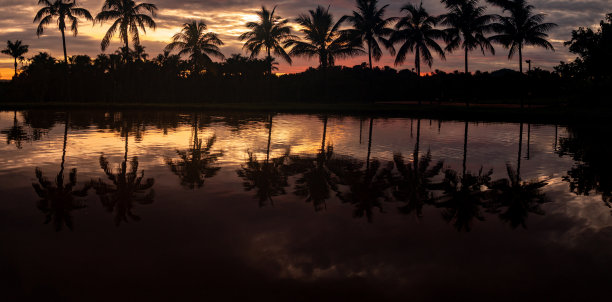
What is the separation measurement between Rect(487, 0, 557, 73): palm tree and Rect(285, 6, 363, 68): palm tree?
13234mm

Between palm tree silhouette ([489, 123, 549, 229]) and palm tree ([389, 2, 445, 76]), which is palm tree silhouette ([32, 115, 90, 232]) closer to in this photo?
palm tree silhouette ([489, 123, 549, 229])

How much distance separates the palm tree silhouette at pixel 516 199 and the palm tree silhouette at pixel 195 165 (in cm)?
512

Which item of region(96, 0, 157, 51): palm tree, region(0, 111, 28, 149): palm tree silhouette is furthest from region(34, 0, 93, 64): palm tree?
region(0, 111, 28, 149): palm tree silhouette

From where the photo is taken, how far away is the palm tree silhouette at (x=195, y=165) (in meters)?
8.24

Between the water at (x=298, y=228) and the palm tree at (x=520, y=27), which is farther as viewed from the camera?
the palm tree at (x=520, y=27)

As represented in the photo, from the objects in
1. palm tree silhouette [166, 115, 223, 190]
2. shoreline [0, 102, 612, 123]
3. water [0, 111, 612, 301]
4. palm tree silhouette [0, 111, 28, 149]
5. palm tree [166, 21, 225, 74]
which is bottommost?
water [0, 111, 612, 301]

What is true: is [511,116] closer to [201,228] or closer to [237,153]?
[237,153]

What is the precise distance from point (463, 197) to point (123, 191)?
5818 millimetres

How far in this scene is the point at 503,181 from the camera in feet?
28.4

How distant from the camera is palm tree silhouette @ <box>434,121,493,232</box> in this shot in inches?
240

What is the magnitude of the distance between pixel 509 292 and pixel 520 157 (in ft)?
29.9

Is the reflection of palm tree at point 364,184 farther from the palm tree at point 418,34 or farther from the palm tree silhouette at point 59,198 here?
the palm tree at point 418,34

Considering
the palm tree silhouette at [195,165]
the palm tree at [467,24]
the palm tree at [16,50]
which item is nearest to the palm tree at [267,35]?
the palm tree at [467,24]

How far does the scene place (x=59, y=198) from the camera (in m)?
6.71
